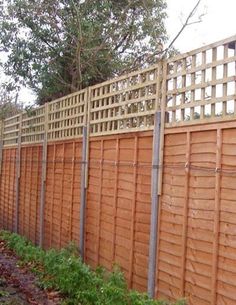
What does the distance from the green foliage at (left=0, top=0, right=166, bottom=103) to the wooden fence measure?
347 cm

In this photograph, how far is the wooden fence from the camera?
4496 mm

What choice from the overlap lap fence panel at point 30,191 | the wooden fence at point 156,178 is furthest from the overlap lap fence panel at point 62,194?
the overlap lap fence panel at point 30,191

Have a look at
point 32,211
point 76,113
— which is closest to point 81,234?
point 76,113

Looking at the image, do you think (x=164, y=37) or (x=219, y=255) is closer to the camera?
(x=219, y=255)

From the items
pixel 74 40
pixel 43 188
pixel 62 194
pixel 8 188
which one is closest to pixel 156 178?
pixel 62 194

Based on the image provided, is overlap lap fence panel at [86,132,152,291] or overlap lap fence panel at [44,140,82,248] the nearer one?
overlap lap fence panel at [86,132,152,291]

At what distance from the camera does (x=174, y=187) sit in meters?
5.37

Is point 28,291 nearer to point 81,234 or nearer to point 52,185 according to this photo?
point 81,234

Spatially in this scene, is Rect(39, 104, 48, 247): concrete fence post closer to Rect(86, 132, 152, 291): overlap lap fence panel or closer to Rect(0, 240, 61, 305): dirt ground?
Rect(0, 240, 61, 305): dirt ground

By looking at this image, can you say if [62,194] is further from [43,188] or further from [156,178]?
[156,178]

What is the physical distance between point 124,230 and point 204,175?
2.11 m

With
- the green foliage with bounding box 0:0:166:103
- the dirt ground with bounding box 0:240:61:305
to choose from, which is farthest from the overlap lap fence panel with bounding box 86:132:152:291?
the green foliage with bounding box 0:0:166:103

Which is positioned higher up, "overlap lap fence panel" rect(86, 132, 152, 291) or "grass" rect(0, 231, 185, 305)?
"overlap lap fence panel" rect(86, 132, 152, 291)

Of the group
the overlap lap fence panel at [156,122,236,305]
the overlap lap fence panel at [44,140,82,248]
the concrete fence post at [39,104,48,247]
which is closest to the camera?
the overlap lap fence panel at [156,122,236,305]
